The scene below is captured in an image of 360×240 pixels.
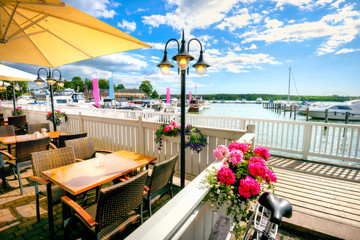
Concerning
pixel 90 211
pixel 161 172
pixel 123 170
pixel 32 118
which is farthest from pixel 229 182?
pixel 32 118

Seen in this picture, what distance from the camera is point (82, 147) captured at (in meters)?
3.04

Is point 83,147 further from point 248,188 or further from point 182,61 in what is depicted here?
point 248,188

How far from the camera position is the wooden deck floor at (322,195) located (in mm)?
1999

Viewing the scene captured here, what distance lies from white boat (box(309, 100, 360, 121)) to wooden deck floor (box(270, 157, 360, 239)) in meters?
17.7

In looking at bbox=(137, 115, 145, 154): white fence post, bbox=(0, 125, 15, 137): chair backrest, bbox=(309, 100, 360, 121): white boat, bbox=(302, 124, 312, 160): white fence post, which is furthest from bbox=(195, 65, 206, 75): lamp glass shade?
bbox=(309, 100, 360, 121): white boat

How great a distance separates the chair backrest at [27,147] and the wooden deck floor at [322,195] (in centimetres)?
442

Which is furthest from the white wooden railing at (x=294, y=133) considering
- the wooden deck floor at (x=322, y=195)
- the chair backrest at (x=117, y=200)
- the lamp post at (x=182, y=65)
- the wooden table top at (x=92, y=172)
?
the chair backrest at (x=117, y=200)

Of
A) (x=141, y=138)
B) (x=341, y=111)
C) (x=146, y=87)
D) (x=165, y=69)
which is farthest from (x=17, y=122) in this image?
(x=146, y=87)

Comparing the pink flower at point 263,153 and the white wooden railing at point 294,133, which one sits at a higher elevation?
the pink flower at point 263,153

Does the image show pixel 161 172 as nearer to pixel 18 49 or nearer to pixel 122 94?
pixel 18 49

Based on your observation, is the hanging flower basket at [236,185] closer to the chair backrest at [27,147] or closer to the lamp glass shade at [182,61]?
the lamp glass shade at [182,61]

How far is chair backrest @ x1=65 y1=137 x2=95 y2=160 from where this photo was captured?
294cm

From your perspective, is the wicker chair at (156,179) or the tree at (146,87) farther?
the tree at (146,87)

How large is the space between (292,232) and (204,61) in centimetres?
264
